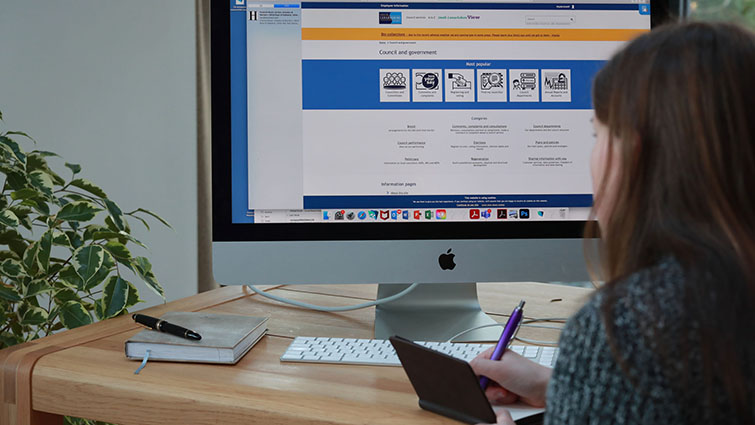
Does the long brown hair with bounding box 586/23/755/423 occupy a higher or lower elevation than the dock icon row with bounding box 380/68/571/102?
lower

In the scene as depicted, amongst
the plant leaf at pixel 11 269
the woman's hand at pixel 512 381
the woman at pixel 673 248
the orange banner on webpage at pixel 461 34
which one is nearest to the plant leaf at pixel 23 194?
the plant leaf at pixel 11 269

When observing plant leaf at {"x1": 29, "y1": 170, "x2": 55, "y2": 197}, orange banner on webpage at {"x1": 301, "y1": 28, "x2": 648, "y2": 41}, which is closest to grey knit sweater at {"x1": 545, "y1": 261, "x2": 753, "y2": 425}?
orange banner on webpage at {"x1": 301, "y1": 28, "x2": 648, "y2": 41}

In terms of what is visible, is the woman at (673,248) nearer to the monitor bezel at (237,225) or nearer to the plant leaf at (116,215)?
the monitor bezel at (237,225)

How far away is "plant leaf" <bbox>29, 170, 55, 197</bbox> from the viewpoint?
1073 mm

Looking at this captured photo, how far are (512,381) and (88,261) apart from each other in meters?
0.63

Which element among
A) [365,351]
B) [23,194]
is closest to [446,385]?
[365,351]

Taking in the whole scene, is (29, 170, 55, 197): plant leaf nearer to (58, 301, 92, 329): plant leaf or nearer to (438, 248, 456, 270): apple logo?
(58, 301, 92, 329): plant leaf

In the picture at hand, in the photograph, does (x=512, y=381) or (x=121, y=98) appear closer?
(x=512, y=381)

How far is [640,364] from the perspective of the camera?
0.41 m

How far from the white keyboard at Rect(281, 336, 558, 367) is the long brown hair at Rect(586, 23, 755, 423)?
336 mm

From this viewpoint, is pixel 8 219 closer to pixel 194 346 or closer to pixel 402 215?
pixel 194 346

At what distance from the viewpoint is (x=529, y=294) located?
49.3 inches

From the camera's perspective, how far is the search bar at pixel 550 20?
0.95 m

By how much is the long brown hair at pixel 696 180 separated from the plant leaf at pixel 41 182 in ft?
3.10
